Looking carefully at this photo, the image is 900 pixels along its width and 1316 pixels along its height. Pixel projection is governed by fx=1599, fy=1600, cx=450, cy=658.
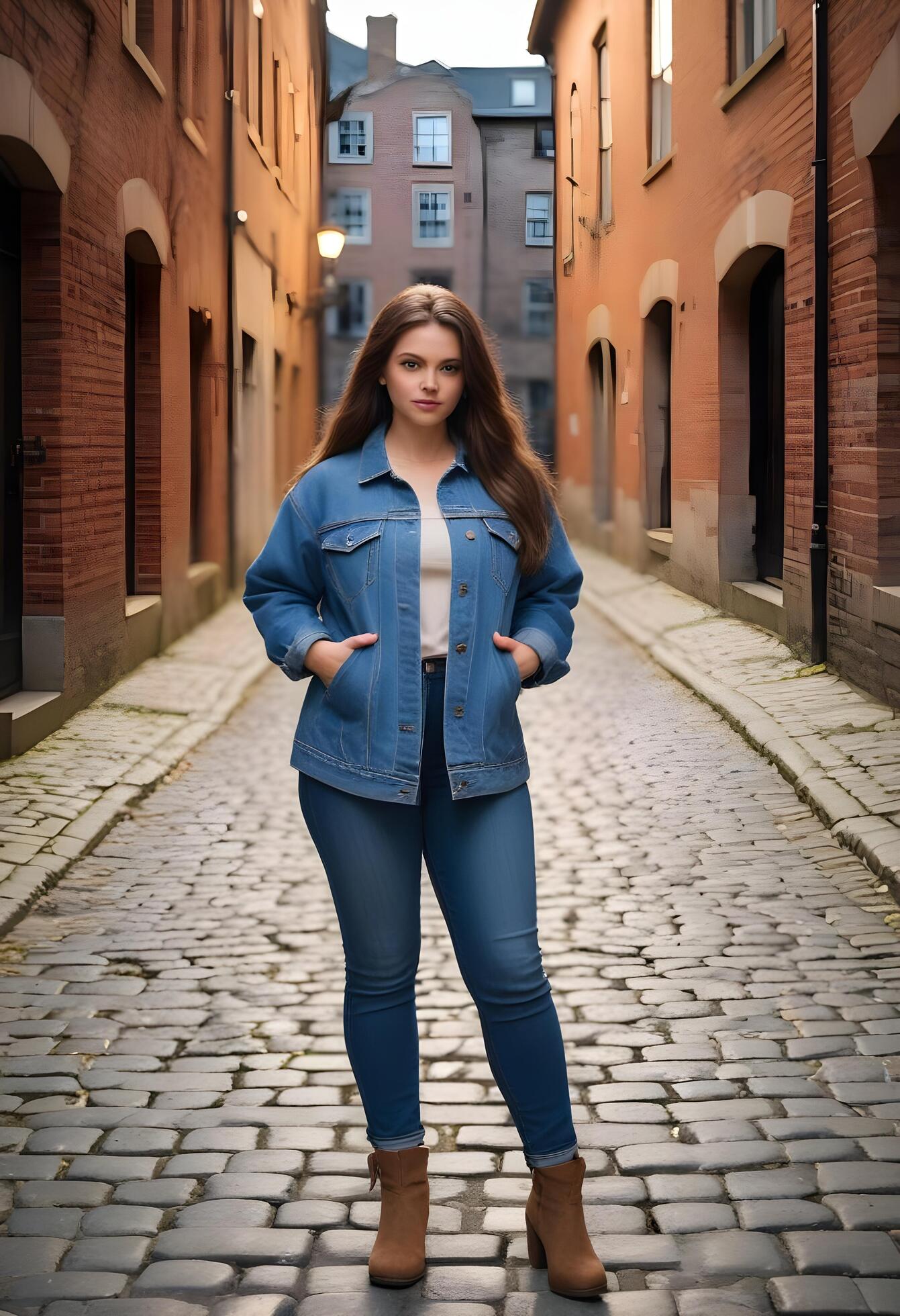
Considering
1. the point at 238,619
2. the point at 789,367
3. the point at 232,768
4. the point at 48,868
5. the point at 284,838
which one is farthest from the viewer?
the point at 238,619

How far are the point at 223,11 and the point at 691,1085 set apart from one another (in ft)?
39.7

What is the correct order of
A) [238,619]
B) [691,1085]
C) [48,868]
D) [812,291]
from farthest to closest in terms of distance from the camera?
[238,619]
[812,291]
[48,868]
[691,1085]

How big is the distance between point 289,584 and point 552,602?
1.46 ft

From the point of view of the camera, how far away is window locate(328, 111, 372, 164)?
36.5ft

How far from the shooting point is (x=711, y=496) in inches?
474

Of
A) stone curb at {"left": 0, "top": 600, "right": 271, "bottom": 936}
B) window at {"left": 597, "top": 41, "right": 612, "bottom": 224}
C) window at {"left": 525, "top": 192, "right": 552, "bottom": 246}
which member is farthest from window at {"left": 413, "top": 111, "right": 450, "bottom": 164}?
window at {"left": 597, "top": 41, "right": 612, "bottom": 224}

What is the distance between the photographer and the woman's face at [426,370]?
8.50ft

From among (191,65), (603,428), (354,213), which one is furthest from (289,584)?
(603,428)

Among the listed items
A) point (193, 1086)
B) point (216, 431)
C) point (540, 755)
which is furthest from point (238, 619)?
point (193, 1086)

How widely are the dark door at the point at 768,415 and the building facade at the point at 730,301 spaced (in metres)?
0.02

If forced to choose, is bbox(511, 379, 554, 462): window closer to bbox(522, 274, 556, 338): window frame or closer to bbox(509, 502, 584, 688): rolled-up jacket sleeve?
bbox(522, 274, 556, 338): window frame

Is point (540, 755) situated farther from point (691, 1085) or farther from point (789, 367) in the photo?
point (691, 1085)

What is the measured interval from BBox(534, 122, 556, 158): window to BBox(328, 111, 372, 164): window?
3.73 ft

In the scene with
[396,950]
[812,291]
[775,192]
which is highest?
[775,192]
